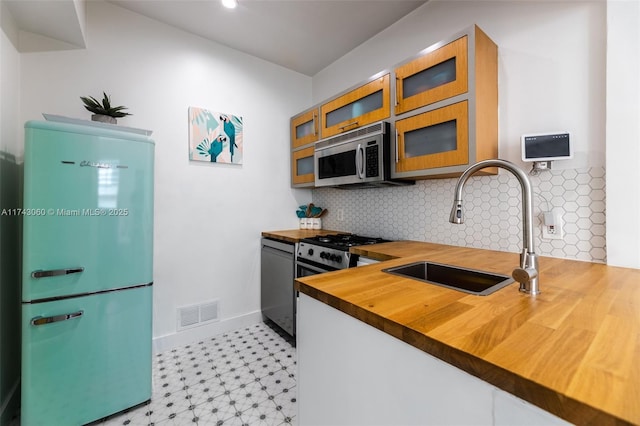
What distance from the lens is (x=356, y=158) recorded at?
2078mm

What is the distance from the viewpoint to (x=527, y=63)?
5.24ft

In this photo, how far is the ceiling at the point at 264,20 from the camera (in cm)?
176

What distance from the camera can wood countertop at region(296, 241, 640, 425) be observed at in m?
0.45

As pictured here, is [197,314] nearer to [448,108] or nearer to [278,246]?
[278,246]

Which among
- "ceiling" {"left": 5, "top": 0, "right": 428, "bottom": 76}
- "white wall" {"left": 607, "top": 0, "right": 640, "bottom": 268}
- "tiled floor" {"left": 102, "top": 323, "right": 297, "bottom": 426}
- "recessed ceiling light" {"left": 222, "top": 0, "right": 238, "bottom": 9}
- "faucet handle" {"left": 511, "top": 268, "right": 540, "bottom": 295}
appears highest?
"ceiling" {"left": 5, "top": 0, "right": 428, "bottom": 76}

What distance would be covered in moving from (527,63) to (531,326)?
1656 millimetres

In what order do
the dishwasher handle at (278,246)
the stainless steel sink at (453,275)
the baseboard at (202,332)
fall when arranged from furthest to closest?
the dishwasher handle at (278,246) → the baseboard at (202,332) → the stainless steel sink at (453,275)

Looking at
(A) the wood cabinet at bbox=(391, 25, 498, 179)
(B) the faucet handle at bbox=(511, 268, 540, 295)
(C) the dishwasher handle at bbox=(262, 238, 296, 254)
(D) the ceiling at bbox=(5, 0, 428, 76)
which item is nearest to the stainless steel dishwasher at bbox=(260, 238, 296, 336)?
(C) the dishwasher handle at bbox=(262, 238, 296, 254)

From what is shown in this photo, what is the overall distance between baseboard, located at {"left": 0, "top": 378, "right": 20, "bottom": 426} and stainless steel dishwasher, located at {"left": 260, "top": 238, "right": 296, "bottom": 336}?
1.66 metres

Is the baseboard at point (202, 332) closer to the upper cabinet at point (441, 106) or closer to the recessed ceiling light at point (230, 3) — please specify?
the upper cabinet at point (441, 106)

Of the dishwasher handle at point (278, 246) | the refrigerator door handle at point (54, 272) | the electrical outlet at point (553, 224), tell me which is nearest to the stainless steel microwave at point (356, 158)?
the dishwasher handle at point (278, 246)

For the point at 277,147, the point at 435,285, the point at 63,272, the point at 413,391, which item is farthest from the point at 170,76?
the point at 413,391

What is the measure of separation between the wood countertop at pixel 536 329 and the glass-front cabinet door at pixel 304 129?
1.89 m

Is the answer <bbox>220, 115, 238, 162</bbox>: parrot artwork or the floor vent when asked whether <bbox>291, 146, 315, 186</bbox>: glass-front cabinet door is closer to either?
<bbox>220, 115, 238, 162</bbox>: parrot artwork
